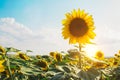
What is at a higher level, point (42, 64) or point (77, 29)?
point (77, 29)

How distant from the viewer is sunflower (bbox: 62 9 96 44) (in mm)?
4617

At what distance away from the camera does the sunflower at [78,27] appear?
462cm

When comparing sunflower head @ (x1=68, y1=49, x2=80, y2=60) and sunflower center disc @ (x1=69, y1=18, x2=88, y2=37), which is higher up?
sunflower center disc @ (x1=69, y1=18, x2=88, y2=37)

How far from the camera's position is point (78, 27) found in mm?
4469

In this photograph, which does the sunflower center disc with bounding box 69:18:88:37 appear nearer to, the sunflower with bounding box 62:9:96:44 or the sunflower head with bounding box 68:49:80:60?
the sunflower with bounding box 62:9:96:44

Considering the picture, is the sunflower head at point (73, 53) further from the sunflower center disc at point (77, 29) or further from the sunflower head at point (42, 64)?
the sunflower head at point (42, 64)

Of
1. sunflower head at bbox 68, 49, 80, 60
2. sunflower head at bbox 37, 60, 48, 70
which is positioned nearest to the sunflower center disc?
sunflower head at bbox 68, 49, 80, 60

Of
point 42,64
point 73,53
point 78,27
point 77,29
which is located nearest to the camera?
point 73,53

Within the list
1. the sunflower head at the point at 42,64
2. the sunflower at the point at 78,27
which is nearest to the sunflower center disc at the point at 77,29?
the sunflower at the point at 78,27

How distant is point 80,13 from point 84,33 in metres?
0.38

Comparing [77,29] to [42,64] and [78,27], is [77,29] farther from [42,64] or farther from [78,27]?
[42,64]

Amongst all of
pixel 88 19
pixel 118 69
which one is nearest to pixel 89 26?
pixel 88 19

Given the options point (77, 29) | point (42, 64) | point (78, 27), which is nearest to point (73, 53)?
point (78, 27)

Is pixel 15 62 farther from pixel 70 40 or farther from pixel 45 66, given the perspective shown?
pixel 45 66
